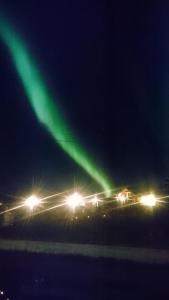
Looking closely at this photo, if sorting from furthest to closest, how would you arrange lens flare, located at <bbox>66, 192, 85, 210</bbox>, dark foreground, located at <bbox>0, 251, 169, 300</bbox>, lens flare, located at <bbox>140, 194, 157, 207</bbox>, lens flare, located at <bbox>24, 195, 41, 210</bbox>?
lens flare, located at <bbox>24, 195, 41, 210</bbox> → lens flare, located at <bbox>66, 192, 85, 210</bbox> → lens flare, located at <bbox>140, 194, 157, 207</bbox> → dark foreground, located at <bbox>0, 251, 169, 300</bbox>

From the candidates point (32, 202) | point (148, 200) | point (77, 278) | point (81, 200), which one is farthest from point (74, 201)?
point (77, 278)

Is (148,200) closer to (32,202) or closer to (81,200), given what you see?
(81,200)

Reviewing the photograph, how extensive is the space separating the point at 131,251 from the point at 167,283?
142cm

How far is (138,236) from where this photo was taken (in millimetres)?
9344

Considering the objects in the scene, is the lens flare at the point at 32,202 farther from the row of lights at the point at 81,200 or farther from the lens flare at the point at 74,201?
the lens flare at the point at 74,201

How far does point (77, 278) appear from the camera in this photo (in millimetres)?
7887

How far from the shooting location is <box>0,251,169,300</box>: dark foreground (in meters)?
6.93

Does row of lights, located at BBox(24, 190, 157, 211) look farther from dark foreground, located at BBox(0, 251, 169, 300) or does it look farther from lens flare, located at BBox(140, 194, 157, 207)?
dark foreground, located at BBox(0, 251, 169, 300)

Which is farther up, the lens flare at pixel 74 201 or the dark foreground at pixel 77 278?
the lens flare at pixel 74 201

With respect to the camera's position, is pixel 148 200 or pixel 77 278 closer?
pixel 77 278

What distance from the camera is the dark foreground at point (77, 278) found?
693cm

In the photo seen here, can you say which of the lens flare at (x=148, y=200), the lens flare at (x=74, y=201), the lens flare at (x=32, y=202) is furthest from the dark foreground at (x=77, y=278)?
the lens flare at (x=148, y=200)

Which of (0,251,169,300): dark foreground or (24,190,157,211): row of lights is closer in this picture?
(0,251,169,300): dark foreground

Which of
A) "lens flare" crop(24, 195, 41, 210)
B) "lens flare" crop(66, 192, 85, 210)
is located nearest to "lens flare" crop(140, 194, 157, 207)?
"lens flare" crop(66, 192, 85, 210)
